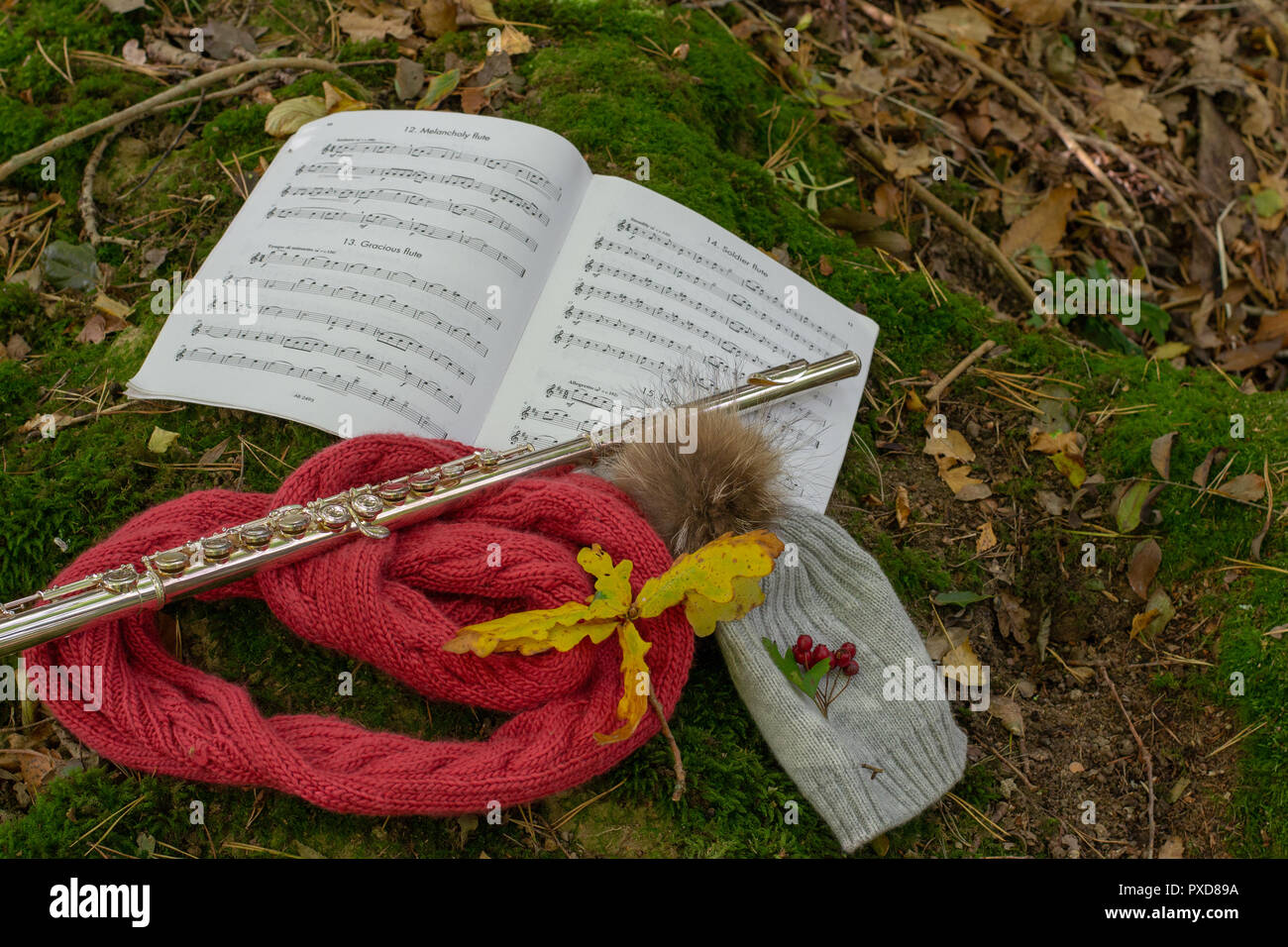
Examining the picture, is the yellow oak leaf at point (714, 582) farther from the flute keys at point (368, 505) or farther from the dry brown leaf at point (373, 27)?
the dry brown leaf at point (373, 27)

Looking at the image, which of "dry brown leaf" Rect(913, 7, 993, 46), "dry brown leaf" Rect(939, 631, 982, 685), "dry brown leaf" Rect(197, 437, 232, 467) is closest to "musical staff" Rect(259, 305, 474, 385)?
"dry brown leaf" Rect(197, 437, 232, 467)

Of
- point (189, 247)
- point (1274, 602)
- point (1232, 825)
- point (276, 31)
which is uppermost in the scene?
point (276, 31)

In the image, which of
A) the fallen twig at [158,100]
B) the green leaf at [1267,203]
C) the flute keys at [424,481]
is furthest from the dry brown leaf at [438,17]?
the green leaf at [1267,203]

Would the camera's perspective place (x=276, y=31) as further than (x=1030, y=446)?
Yes

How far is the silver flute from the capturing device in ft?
6.25

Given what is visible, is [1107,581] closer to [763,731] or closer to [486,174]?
[763,731]

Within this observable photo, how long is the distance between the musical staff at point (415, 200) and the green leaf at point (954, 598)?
1.40 m

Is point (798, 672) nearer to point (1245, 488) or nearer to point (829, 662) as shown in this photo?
point (829, 662)

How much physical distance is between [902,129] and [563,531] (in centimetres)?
226

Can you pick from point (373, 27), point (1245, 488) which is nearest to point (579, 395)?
point (373, 27)

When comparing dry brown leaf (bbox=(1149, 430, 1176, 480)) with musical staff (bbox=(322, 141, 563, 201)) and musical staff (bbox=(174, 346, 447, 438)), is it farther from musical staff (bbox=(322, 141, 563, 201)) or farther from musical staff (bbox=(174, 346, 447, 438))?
musical staff (bbox=(174, 346, 447, 438))

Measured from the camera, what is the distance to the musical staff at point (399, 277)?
2.43 metres

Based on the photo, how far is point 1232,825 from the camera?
217 cm

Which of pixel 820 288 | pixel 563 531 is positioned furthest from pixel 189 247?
pixel 820 288
